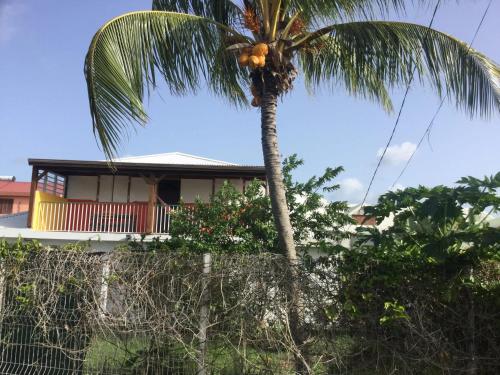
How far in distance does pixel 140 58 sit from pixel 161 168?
1120 centimetres

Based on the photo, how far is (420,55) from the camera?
6605 millimetres

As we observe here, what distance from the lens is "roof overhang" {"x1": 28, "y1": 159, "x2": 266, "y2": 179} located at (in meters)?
17.0

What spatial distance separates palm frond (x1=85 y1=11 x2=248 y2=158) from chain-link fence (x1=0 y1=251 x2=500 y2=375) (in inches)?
58.3

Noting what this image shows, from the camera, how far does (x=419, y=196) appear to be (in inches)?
189

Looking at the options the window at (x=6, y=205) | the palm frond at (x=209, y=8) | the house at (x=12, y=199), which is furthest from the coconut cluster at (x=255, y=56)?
the window at (x=6, y=205)

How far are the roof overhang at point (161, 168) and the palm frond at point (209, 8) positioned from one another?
967 cm

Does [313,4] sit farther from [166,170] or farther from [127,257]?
[166,170]

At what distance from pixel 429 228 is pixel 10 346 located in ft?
16.0

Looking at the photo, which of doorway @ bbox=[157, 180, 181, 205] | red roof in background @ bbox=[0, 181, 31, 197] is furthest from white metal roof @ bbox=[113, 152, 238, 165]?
red roof in background @ bbox=[0, 181, 31, 197]

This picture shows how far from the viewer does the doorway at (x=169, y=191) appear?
1973cm

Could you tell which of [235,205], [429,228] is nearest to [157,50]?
[429,228]

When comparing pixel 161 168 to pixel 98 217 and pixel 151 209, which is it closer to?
pixel 151 209

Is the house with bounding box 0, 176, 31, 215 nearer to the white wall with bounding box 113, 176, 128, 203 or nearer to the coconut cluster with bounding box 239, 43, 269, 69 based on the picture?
the white wall with bounding box 113, 176, 128, 203

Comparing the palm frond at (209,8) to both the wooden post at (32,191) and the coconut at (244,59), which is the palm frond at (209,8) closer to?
the coconut at (244,59)
